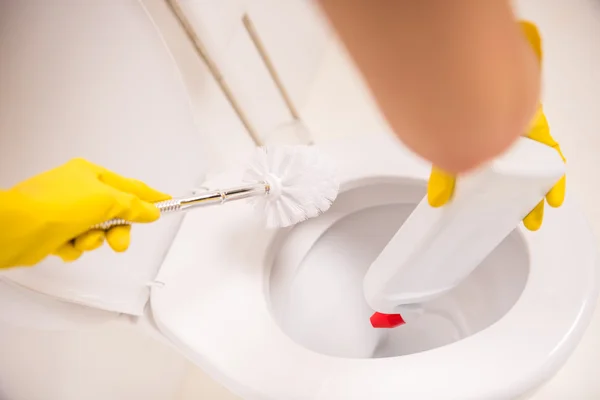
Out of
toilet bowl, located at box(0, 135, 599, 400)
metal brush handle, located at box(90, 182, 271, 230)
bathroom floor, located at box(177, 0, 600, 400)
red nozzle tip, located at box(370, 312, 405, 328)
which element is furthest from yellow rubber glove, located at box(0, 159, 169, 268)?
bathroom floor, located at box(177, 0, 600, 400)

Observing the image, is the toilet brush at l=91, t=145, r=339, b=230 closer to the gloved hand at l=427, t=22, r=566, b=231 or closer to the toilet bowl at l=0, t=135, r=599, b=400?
the toilet bowl at l=0, t=135, r=599, b=400

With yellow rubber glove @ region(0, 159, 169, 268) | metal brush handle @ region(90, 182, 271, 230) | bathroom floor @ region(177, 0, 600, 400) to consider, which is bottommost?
bathroom floor @ region(177, 0, 600, 400)

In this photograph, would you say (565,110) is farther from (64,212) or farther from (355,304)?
(64,212)

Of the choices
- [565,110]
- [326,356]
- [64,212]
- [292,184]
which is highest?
[64,212]

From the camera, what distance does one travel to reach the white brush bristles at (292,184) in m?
0.64

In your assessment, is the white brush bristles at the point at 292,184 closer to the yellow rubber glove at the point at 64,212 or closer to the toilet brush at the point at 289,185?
the toilet brush at the point at 289,185

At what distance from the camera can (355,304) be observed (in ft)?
2.60

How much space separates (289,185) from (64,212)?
30 centimetres

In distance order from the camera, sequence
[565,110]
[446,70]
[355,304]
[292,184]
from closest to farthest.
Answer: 1. [446,70]
2. [292,184]
3. [355,304]
4. [565,110]

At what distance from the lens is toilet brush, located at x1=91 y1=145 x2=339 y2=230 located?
2.10 ft

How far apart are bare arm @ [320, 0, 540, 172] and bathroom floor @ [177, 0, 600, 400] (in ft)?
2.43

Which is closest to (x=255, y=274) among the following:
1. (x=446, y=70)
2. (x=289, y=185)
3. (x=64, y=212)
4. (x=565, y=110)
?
(x=289, y=185)

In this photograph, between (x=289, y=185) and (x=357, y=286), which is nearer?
(x=289, y=185)

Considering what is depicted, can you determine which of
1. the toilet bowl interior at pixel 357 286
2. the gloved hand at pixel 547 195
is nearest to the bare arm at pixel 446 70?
the gloved hand at pixel 547 195
